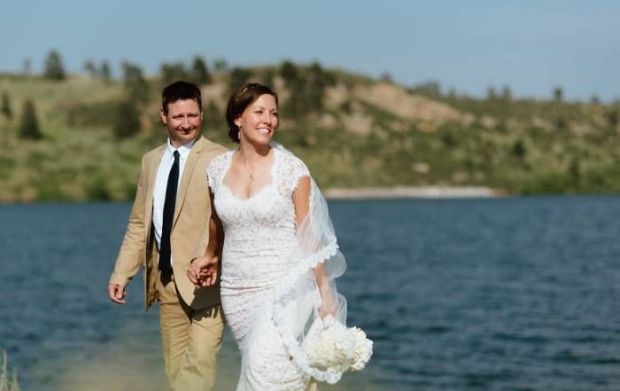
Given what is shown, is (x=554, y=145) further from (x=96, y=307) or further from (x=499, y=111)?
(x=96, y=307)

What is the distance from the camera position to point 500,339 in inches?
893

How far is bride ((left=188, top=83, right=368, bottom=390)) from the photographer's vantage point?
6.32 m

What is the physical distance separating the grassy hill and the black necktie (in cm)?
12570

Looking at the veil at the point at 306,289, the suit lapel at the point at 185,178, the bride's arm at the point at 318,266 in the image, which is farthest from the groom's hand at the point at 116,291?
the bride's arm at the point at 318,266

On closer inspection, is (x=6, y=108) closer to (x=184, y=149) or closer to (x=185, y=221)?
(x=184, y=149)

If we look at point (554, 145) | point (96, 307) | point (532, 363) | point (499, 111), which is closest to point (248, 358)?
point (532, 363)

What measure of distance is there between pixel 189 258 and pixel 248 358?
1.21m

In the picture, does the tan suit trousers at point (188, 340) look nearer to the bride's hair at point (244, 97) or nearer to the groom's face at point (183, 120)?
the groom's face at point (183, 120)

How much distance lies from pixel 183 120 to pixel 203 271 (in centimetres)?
103

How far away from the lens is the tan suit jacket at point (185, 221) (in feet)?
24.1

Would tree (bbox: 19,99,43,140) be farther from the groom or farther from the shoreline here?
the groom

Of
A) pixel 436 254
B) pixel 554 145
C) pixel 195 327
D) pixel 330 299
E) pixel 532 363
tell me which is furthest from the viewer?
pixel 554 145

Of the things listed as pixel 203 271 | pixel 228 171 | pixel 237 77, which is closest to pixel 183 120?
pixel 228 171

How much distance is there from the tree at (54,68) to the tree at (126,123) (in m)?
36.4
